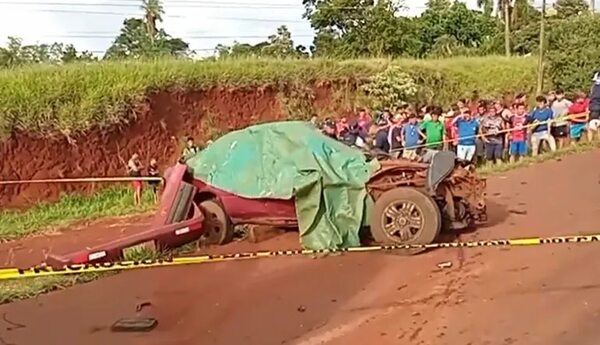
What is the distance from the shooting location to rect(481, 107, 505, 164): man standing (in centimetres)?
1766

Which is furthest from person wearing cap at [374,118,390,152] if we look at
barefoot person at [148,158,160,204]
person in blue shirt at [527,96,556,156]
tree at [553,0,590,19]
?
tree at [553,0,590,19]

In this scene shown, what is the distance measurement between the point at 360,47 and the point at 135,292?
30.0 m

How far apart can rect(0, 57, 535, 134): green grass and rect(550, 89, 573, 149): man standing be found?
7105mm

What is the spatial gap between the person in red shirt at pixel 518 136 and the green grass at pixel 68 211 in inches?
291

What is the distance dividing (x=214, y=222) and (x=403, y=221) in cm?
240

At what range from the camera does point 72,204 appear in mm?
18062

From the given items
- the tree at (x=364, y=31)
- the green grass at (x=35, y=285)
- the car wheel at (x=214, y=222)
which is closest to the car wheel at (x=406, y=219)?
the car wheel at (x=214, y=222)

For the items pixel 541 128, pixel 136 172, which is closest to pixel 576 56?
pixel 541 128

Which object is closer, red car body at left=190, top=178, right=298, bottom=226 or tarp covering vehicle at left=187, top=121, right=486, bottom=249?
tarp covering vehicle at left=187, top=121, right=486, bottom=249

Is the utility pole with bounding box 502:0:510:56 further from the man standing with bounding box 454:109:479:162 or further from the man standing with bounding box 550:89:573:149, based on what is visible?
the man standing with bounding box 454:109:479:162

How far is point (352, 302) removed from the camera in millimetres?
8266

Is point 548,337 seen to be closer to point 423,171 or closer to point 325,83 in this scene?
point 423,171

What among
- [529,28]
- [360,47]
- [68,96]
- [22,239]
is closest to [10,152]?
[68,96]

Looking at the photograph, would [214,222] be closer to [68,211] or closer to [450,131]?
[68,211]
